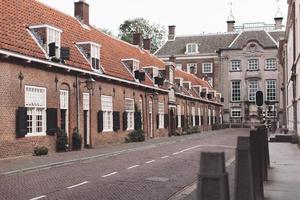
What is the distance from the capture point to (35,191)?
10836 millimetres

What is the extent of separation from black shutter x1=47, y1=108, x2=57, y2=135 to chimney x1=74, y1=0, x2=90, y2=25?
11.9 metres

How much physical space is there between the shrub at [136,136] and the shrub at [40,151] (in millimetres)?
10945

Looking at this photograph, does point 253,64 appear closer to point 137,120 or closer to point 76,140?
point 137,120

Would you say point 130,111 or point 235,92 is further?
point 235,92

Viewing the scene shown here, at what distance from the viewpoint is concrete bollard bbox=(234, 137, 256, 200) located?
677cm

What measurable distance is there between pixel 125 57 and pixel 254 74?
4330 cm

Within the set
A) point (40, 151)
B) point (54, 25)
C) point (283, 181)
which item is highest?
point (54, 25)

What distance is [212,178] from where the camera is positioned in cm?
413

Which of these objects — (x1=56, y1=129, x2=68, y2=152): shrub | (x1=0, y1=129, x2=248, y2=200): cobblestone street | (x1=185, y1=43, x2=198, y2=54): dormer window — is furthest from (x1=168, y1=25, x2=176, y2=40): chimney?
(x1=0, y1=129, x2=248, y2=200): cobblestone street

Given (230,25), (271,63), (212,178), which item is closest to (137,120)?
(212,178)

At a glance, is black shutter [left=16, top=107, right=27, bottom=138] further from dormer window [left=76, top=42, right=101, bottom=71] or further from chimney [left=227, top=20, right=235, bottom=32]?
chimney [left=227, top=20, right=235, bottom=32]

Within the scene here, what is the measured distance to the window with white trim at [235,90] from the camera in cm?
7631

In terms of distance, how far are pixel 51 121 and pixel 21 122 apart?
8.20 ft

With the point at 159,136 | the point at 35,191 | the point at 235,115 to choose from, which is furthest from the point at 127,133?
the point at 235,115
